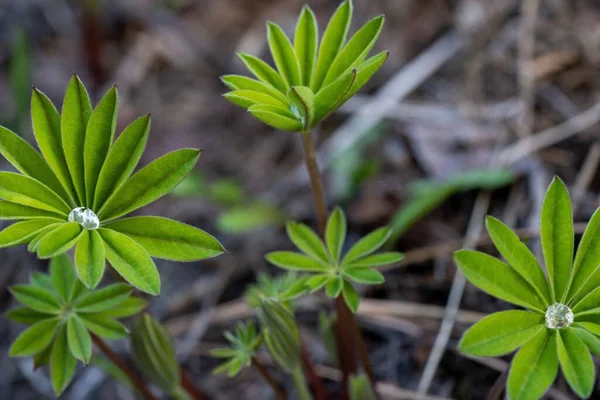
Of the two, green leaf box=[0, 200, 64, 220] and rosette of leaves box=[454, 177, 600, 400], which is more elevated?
rosette of leaves box=[454, 177, 600, 400]

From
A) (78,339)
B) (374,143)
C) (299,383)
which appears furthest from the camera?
Result: (374,143)

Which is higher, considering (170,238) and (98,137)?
(98,137)

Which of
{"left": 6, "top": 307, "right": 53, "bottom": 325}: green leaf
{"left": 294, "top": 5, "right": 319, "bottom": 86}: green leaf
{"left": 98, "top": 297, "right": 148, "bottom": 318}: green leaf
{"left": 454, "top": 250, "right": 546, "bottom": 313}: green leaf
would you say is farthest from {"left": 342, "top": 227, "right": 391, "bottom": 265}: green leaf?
{"left": 6, "top": 307, "right": 53, "bottom": 325}: green leaf

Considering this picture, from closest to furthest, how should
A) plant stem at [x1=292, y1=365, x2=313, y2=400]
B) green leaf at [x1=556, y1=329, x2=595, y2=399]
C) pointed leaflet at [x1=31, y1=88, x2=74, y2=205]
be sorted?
1. green leaf at [x1=556, y1=329, x2=595, y2=399]
2. pointed leaflet at [x1=31, y1=88, x2=74, y2=205]
3. plant stem at [x1=292, y1=365, x2=313, y2=400]

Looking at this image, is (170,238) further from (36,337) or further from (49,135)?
(36,337)

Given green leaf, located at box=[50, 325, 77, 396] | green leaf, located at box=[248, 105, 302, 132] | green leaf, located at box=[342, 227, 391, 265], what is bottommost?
green leaf, located at box=[50, 325, 77, 396]

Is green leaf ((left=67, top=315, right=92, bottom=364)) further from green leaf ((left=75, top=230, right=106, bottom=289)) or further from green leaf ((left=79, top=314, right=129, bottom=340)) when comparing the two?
green leaf ((left=75, top=230, right=106, bottom=289))

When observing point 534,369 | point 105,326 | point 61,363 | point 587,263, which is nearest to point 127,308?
point 105,326
